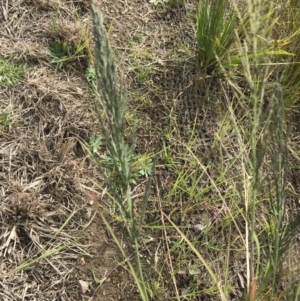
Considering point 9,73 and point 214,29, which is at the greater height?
point 214,29

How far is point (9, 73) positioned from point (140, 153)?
23.7 inches

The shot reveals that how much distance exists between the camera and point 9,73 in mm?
1963

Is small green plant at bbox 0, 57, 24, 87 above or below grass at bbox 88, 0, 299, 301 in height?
above

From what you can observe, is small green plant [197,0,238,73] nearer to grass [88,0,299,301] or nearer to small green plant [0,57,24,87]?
grass [88,0,299,301]

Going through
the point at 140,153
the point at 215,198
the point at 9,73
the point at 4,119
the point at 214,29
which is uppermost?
the point at 214,29

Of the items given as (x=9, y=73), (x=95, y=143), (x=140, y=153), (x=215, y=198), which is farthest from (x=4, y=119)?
(x=215, y=198)

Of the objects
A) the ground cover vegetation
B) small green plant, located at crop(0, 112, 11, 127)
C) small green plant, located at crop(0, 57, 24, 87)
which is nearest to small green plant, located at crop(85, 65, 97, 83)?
the ground cover vegetation

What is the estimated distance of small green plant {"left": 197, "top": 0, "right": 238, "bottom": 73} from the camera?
6.24 feet

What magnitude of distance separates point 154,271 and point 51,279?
0.36m

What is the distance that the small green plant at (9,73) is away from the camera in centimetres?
195

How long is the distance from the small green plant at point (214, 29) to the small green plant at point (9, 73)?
729mm

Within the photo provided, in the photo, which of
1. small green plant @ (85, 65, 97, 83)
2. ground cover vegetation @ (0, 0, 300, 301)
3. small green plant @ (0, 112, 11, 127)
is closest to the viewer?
ground cover vegetation @ (0, 0, 300, 301)

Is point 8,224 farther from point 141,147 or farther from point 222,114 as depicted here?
point 222,114

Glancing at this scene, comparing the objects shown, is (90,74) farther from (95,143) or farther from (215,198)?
(215,198)
